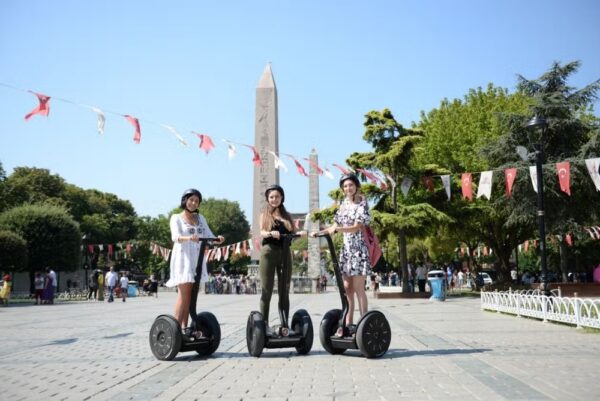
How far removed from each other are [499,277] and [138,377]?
1275 inches

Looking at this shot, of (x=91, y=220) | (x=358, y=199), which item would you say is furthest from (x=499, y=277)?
(x=91, y=220)

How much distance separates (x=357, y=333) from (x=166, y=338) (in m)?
2.25

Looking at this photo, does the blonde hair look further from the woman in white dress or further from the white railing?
the white railing

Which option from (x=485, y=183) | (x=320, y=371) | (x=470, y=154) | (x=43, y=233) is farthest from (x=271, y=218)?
(x=43, y=233)

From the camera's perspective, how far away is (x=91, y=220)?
216 ft

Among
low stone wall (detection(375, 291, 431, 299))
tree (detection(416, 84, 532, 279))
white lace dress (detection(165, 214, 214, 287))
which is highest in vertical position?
tree (detection(416, 84, 532, 279))

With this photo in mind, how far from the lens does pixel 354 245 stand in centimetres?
768

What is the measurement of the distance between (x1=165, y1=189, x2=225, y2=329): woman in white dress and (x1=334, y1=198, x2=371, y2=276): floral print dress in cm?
154

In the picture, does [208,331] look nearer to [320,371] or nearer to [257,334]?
[257,334]

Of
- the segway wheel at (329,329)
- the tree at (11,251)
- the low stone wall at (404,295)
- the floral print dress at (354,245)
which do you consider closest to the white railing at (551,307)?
the floral print dress at (354,245)

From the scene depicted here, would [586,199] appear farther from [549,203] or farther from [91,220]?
[91,220]

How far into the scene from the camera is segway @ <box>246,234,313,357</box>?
284 inches

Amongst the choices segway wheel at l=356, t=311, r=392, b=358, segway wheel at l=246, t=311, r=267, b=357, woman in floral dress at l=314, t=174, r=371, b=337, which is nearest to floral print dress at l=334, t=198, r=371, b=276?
woman in floral dress at l=314, t=174, r=371, b=337

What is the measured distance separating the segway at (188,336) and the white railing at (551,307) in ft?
21.8
